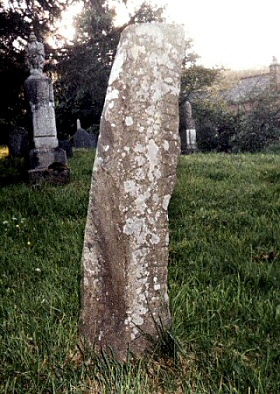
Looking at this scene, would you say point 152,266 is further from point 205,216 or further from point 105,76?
point 105,76

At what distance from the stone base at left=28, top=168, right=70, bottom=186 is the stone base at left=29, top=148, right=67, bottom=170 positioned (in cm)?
18

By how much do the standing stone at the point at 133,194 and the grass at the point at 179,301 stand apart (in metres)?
0.25

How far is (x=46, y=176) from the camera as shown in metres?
8.15

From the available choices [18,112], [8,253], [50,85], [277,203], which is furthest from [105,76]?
[8,253]

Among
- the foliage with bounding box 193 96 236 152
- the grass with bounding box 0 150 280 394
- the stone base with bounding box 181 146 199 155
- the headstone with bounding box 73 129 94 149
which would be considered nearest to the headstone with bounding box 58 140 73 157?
the stone base with bounding box 181 146 199 155

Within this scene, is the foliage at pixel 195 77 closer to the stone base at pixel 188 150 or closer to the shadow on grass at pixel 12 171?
the stone base at pixel 188 150

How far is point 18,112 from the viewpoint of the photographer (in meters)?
11.7

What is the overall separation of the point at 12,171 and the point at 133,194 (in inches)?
307

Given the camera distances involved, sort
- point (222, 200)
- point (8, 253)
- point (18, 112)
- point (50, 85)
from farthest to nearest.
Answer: point (18, 112), point (50, 85), point (222, 200), point (8, 253)

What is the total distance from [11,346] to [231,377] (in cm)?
129

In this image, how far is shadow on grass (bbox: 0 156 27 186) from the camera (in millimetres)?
8547

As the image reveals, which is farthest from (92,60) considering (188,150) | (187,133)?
(188,150)

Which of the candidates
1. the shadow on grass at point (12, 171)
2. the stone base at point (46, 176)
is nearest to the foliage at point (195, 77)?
the shadow on grass at point (12, 171)

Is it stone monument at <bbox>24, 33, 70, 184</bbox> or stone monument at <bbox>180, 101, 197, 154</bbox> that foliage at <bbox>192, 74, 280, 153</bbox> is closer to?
stone monument at <bbox>180, 101, 197, 154</bbox>
